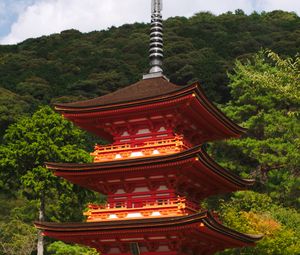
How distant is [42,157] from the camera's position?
37.7 meters

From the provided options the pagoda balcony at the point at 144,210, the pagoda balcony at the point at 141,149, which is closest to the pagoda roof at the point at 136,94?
the pagoda balcony at the point at 141,149

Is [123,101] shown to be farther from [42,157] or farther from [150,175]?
[42,157]

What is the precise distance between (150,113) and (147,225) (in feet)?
14.4

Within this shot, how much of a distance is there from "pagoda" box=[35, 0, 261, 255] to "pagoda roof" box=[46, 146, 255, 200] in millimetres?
33

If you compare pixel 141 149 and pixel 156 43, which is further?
pixel 156 43

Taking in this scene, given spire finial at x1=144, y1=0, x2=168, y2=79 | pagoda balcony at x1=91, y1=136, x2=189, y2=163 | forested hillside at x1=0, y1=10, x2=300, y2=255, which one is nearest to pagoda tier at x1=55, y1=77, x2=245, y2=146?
pagoda balcony at x1=91, y1=136, x2=189, y2=163

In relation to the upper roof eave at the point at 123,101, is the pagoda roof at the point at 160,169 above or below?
below

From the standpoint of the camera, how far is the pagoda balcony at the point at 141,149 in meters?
19.0

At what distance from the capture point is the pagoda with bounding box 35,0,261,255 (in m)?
17.9

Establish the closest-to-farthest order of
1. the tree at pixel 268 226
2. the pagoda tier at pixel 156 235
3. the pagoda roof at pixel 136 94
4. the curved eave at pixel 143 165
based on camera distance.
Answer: the pagoda tier at pixel 156 235, the curved eave at pixel 143 165, the pagoda roof at pixel 136 94, the tree at pixel 268 226

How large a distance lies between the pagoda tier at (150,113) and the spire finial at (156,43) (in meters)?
0.66

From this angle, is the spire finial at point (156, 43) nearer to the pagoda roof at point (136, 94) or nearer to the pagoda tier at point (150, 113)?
the pagoda roof at point (136, 94)

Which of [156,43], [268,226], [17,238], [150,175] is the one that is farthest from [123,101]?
[17,238]

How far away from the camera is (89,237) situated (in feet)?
63.0
